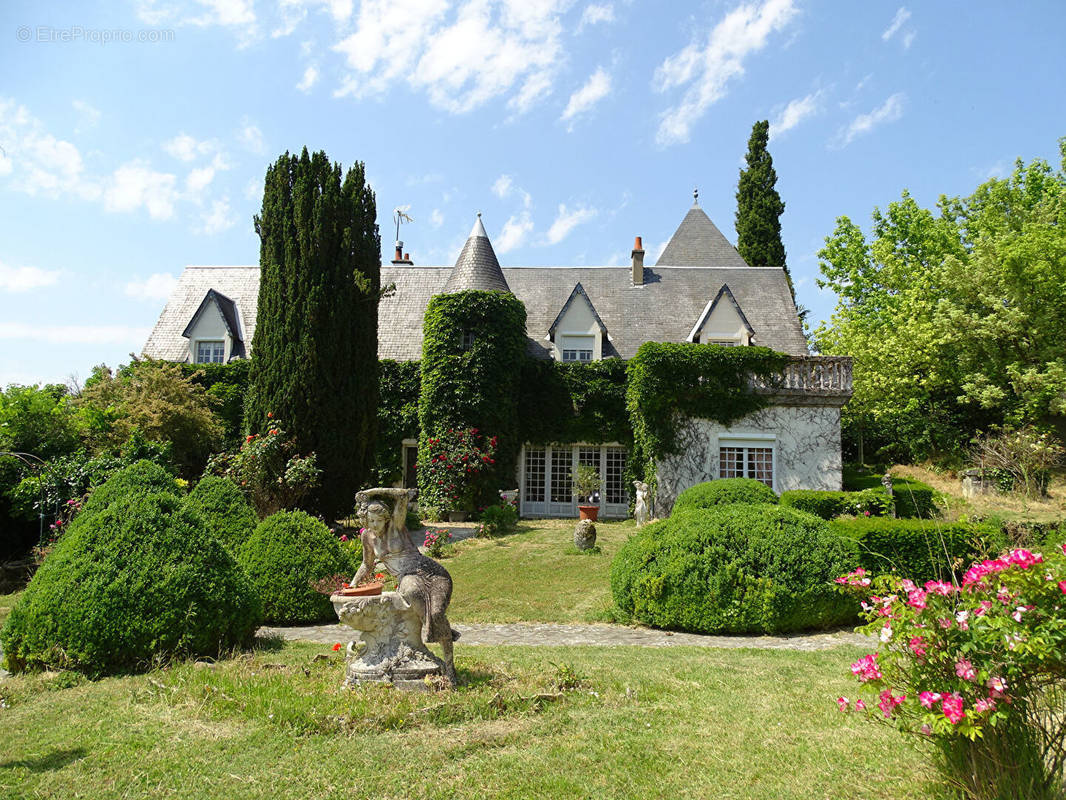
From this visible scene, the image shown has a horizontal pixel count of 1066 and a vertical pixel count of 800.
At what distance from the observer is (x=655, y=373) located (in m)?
18.8

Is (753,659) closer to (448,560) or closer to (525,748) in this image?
(525,748)

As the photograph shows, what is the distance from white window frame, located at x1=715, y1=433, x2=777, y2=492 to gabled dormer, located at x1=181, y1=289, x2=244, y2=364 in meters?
15.7

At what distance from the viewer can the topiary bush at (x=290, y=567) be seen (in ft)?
28.4

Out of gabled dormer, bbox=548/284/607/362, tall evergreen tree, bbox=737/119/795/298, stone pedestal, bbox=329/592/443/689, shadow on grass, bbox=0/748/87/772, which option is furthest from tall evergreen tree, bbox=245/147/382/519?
tall evergreen tree, bbox=737/119/795/298

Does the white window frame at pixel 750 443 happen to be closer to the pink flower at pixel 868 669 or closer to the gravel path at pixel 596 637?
the gravel path at pixel 596 637

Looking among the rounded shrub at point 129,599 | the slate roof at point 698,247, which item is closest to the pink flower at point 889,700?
the rounded shrub at point 129,599

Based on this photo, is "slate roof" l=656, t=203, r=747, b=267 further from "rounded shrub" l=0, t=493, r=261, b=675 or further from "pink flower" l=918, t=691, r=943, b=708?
"pink flower" l=918, t=691, r=943, b=708

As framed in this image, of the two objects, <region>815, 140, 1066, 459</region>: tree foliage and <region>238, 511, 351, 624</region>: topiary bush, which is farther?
<region>815, 140, 1066, 459</region>: tree foliage

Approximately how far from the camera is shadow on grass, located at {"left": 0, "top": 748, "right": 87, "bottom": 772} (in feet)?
13.2

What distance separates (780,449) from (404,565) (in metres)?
15.4

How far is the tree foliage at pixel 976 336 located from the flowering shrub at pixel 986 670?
883 inches

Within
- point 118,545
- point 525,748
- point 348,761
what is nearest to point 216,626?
point 118,545

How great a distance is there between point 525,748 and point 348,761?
3.57 feet

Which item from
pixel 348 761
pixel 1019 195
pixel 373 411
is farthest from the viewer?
pixel 1019 195
